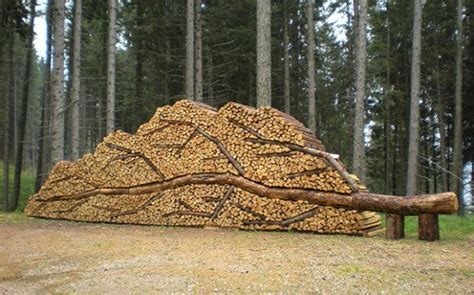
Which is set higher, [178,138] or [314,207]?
[178,138]

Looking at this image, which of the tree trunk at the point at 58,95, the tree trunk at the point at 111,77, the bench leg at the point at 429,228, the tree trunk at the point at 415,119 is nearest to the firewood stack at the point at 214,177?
the bench leg at the point at 429,228

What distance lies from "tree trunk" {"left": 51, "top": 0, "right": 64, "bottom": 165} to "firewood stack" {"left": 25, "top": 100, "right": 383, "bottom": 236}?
1.18 meters

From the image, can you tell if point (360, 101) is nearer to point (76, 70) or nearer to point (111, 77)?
point (111, 77)

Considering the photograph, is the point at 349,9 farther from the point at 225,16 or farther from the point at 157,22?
the point at 157,22

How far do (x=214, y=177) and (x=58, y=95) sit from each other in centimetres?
614

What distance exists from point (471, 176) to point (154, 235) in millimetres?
19603

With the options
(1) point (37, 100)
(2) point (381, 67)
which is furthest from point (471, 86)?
(1) point (37, 100)

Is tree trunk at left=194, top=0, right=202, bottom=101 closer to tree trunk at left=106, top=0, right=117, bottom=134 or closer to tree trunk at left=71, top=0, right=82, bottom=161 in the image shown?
tree trunk at left=106, top=0, right=117, bottom=134

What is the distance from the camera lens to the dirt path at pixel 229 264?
402cm

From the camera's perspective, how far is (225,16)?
20047 millimetres

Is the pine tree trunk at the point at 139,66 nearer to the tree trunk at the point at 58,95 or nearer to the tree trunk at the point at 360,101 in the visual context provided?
the tree trunk at the point at 58,95

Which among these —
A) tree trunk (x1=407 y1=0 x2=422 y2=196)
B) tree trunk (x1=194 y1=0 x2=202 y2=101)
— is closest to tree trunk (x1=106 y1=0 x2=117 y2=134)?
tree trunk (x1=194 y1=0 x2=202 y2=101)

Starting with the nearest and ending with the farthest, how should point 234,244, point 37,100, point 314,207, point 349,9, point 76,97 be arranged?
point 234,244
point 314,207
point 76,97
point 349,9
point 37,100

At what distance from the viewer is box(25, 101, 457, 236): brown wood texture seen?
7.30 m
